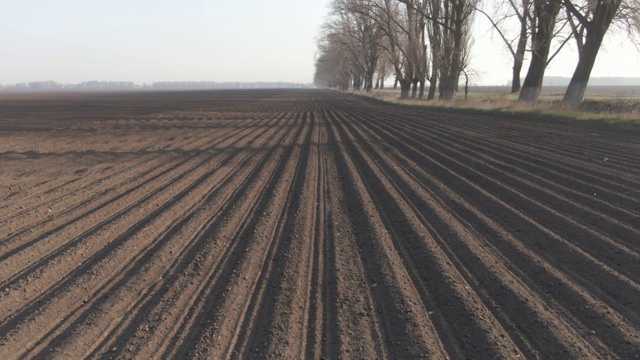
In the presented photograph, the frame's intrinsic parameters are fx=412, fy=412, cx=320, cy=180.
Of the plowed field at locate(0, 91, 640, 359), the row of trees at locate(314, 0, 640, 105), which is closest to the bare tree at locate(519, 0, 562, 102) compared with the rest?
the row of trees at locate(314, 0, 640, 105)

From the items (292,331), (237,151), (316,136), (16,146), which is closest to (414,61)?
(316,136)

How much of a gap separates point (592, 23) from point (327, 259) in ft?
70.5

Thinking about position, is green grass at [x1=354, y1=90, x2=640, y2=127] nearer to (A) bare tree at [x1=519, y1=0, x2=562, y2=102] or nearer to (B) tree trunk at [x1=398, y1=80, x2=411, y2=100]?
(A) bare tree at [x1=519, y1=0, x2=562, y2=102]

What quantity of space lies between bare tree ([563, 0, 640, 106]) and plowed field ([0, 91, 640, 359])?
1250 centimetres

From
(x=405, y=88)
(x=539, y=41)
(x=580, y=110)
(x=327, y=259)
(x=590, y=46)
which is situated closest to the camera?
(x=327, y=259)

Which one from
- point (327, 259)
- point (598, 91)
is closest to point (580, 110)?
point (327, 259)

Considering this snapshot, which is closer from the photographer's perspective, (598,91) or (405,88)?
(405,88)

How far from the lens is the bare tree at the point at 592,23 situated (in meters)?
18.8

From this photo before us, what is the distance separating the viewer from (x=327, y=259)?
5004 mm

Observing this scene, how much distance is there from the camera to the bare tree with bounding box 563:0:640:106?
18.8 metres

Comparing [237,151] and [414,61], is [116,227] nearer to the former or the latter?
[237,151]

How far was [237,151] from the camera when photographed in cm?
1277

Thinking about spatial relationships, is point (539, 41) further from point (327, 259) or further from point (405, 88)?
point (327, 259)

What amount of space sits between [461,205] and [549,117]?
1471 centimetres
